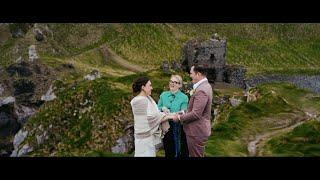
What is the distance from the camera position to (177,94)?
14.3 meters

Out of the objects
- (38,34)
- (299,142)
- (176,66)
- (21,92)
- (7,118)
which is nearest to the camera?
(299,142)

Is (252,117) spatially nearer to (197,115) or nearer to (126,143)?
(126,143)

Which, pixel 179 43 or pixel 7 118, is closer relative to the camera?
pixel 7 118

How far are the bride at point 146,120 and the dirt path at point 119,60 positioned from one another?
645 inches

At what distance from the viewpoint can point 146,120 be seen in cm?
1423

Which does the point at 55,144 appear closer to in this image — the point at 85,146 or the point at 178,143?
the point at 85,146

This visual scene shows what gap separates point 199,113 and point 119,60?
18968 mm

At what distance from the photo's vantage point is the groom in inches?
558

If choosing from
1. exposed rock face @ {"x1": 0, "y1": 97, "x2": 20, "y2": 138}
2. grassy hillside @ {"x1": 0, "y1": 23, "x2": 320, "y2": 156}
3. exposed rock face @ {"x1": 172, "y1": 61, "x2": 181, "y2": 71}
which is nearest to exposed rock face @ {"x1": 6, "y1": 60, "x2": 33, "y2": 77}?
grassy hillside @ {"x1": 0, "y1": 23, "x2": 320, "y2": 156}

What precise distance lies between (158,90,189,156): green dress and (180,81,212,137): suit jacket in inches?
5.8

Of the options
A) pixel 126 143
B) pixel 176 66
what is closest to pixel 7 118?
pixel 176 66

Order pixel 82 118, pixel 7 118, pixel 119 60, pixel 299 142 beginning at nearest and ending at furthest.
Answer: pixel 299 142 → pixel 82 118 → pixel 7 118 → pixel 119 60
